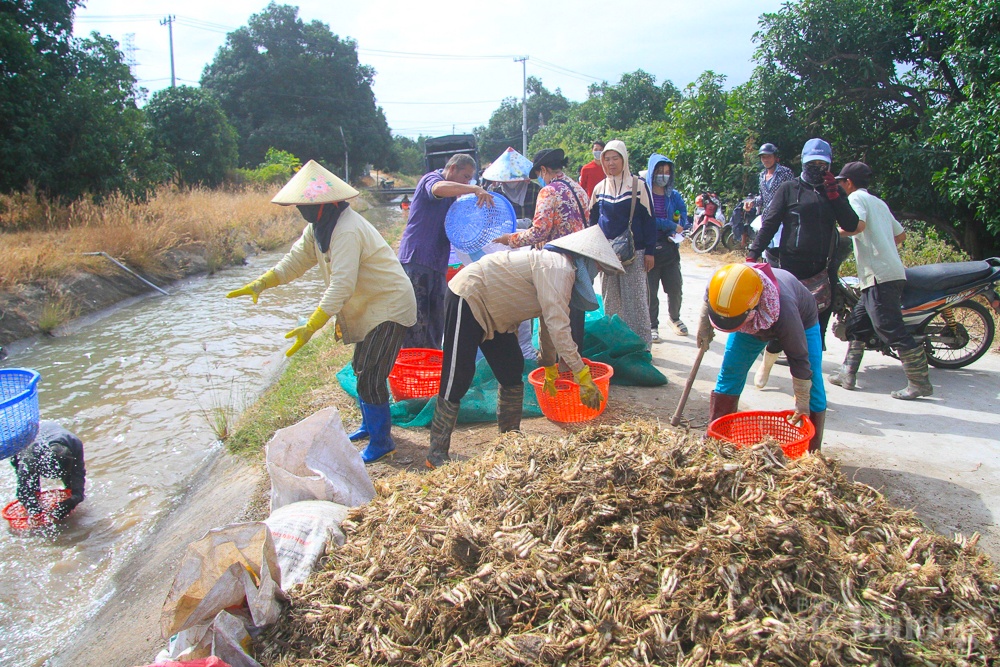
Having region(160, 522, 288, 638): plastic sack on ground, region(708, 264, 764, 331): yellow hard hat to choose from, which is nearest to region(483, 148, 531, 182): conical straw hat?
region(708, 264, 764, 331): yellow hard hat

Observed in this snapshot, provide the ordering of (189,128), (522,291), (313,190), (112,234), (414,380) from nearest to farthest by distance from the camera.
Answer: (522,291), (313,190), (414,380), (112,234), (189,128)

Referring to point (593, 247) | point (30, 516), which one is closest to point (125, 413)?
point (30, 516)

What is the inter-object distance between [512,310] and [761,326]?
1.22m

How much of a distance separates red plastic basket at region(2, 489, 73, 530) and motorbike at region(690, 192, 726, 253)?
9.87 metres

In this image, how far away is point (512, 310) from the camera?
11.0 feet

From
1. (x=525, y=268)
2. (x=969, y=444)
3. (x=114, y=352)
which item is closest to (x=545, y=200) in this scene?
(x=525, y=268)

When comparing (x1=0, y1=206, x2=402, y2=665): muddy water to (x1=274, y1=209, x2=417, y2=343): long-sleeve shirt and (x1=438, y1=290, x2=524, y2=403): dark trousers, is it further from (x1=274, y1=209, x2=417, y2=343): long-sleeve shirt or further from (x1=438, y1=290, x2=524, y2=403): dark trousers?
(x1=438, y1=290, x2=524, y2=403): dark trousers

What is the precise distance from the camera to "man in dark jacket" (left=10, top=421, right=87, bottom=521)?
3790 millimetres

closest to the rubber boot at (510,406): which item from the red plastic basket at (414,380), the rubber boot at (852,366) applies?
the red plastic basket at (414,380)

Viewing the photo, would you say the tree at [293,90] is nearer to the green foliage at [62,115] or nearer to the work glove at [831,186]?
the green foliage at [62,115]

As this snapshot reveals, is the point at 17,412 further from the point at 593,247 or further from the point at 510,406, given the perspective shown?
the point at 593,247

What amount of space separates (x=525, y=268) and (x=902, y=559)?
199 centimetres

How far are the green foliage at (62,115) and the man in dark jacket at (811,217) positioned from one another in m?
12.4

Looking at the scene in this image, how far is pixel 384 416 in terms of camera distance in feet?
12.7
